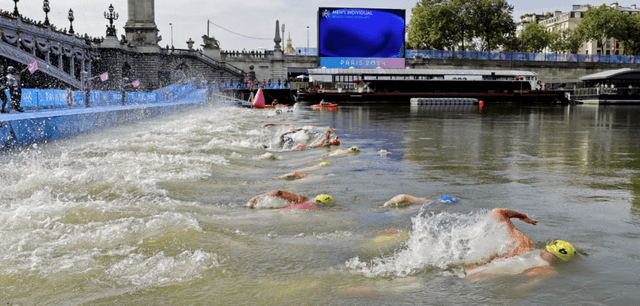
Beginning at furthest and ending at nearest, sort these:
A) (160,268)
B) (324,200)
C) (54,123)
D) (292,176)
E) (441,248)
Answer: (54,123), (292,176), (324,200), (441,248), (160,268)

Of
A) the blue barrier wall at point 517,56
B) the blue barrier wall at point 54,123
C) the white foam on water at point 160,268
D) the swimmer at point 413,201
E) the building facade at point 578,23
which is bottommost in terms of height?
the white foam on water at point 160,268

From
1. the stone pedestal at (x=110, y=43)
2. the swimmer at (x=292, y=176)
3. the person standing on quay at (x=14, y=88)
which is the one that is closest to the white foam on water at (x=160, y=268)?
the swimmer at (x=292, y=176)

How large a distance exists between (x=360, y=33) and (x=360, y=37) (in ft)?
1.44

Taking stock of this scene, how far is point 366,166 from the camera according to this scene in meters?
9.84

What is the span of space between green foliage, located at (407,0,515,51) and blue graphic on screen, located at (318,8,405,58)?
19.9m

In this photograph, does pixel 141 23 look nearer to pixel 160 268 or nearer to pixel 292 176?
pixel 292 176

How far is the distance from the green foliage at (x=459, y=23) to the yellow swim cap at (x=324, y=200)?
252 feet

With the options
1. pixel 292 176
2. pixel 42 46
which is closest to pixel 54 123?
pixel 292 176

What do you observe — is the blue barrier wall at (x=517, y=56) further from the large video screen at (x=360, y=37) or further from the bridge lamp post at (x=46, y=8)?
the bridge lamp post at (x=46, y=8)

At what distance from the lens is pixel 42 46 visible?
137ft

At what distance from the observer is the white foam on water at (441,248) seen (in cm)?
421

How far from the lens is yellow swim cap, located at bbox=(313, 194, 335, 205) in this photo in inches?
261

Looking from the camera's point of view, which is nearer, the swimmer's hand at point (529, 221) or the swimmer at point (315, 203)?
the swimmer's hand at point (529, 221)

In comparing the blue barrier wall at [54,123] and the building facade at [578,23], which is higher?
the building facade at [578,23]
